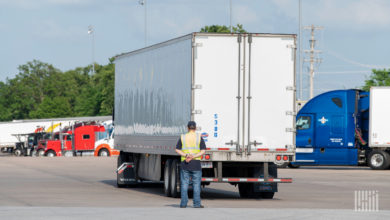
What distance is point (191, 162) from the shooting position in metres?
16.9

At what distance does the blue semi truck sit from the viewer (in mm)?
38406

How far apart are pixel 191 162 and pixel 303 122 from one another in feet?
73.5

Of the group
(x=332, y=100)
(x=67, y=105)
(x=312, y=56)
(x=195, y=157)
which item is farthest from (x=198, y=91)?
(x=67, y=105)

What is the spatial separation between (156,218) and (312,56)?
76326mm

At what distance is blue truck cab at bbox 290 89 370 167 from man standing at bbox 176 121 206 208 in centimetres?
2189

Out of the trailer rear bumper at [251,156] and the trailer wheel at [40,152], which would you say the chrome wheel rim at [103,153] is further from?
the trailer rear bumper at [251,156]

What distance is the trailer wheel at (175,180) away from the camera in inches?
796

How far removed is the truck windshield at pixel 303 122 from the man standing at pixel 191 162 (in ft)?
72.2

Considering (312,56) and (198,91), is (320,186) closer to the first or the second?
(198,91)

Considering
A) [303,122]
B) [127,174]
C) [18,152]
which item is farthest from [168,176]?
[18,152]

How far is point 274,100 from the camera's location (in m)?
20.0

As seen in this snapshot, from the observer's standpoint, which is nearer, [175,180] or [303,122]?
[175,180]

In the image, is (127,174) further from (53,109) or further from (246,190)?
(53,109)

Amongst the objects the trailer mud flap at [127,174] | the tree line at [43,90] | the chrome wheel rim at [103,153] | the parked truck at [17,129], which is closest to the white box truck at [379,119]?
the trailer mud flap at [127,174]
